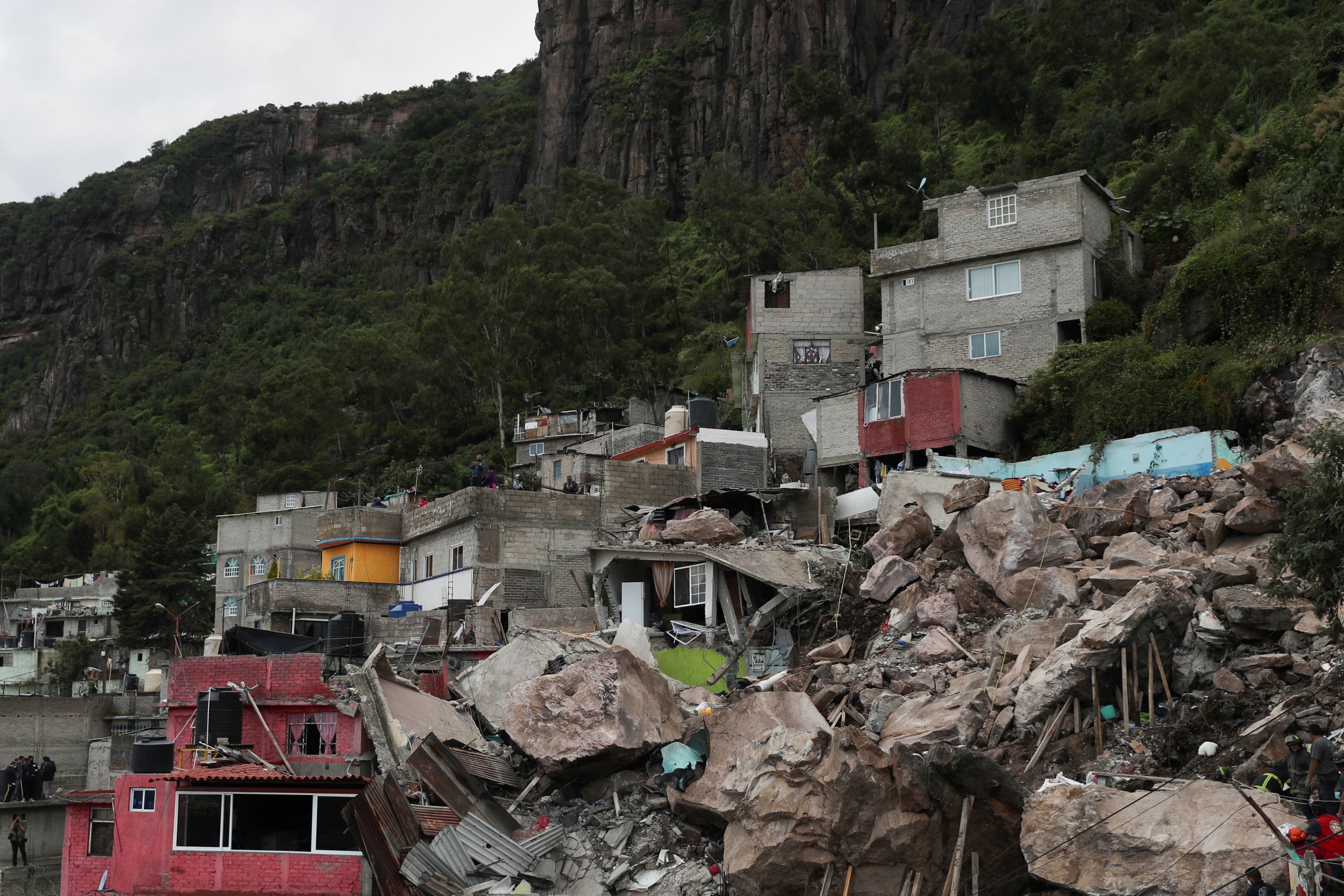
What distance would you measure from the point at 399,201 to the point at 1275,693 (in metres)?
107

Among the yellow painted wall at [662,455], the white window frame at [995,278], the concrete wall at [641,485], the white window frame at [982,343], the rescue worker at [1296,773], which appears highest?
the white window frame at [995,278]

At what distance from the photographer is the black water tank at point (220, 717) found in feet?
69.3

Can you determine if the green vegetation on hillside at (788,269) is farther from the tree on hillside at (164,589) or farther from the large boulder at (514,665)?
the large boulder at (514,665)

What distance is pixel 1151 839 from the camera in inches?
533

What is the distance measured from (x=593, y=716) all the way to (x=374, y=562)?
18485mm

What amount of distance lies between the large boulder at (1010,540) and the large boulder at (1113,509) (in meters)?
0.78

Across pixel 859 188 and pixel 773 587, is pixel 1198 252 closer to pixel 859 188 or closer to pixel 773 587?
pixel 773 587

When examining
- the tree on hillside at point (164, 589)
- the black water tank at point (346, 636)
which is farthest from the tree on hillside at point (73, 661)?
the black water tank at point (346, 636)

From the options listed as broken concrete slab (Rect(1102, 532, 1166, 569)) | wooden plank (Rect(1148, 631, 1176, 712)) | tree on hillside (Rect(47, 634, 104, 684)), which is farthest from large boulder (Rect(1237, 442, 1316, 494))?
tree on hillside (Rect(47, 634, 104, 684))

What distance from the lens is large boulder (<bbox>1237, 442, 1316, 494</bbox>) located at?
1953cm

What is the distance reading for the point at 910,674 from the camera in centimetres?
1995

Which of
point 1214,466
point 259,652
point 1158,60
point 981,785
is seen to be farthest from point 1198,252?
point 1158,60

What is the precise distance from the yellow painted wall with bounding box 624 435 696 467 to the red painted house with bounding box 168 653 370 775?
1414 centimetres

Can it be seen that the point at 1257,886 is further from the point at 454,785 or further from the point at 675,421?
the point at 675,421
